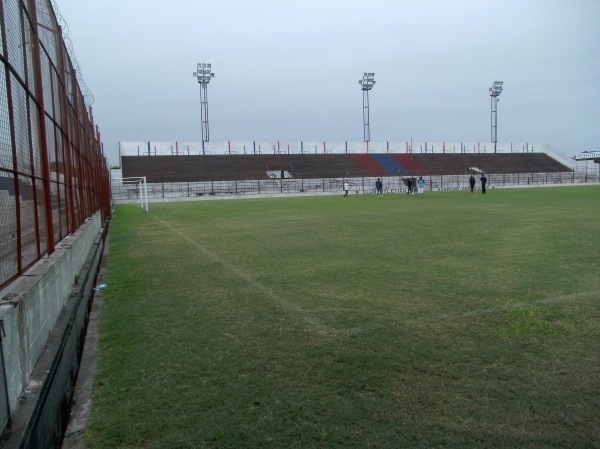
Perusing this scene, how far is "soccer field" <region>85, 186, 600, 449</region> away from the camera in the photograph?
273 centimetres

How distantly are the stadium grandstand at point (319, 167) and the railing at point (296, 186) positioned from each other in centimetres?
9

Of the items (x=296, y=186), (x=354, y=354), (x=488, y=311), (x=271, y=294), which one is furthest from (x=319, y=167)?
(x=354, y=354)

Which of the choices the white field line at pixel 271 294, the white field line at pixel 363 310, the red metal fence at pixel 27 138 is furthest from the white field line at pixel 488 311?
the red metal fence at pixel 27 138

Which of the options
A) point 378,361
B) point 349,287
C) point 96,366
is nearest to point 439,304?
point 349,287

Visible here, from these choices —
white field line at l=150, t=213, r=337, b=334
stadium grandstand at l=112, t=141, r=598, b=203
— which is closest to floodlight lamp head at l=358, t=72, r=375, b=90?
stadium grandstand at l=112, t=141, r=598, b=203

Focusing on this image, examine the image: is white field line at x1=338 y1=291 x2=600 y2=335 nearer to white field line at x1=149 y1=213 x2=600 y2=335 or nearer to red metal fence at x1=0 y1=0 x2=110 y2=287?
white field line at x1=149 y1=213 x2=600 y2=335

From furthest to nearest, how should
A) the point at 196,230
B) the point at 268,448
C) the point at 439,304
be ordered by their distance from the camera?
1. the point at 196,230
2. the point at 439,304
3. the point at 268,448

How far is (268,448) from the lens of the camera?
256 cm

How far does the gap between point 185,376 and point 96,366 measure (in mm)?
873

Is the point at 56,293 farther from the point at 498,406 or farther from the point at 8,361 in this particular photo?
the point at 498,406

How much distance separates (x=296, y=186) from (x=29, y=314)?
50366 millimetres

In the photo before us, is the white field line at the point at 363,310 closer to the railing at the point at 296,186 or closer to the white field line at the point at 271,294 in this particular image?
the white field line at the point at 271,294

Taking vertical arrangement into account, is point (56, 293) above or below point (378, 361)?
above

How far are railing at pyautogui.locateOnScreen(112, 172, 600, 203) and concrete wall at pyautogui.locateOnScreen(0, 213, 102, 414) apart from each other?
4142 centimetres
